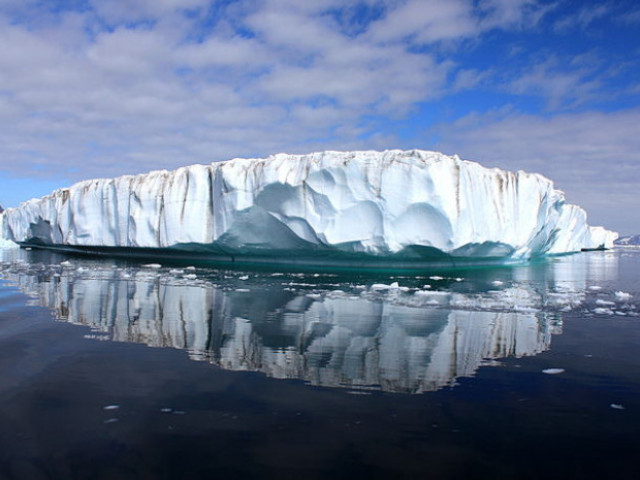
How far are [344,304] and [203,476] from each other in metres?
5.73

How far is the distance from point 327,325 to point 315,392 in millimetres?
2594

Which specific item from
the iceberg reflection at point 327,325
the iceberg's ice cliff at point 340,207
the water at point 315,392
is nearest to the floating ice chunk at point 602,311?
the water at point 315,392

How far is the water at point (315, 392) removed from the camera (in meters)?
2.64

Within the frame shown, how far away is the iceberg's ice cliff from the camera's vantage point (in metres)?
13.7

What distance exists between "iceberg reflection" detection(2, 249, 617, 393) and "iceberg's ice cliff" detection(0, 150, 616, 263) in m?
3.68

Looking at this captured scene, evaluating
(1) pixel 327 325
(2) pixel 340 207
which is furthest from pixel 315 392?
(2) pixel 340 207

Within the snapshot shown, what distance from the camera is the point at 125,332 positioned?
569cm

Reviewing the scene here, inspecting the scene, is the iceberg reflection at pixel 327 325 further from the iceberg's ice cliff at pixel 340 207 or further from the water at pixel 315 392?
the iceberg's ice cliff at pixel 340 207

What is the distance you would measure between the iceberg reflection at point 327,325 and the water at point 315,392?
0.03m

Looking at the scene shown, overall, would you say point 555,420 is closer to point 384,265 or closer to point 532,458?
point 532,458

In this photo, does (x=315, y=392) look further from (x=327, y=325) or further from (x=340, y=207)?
(x=340, y=207)

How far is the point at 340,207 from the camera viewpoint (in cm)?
1408

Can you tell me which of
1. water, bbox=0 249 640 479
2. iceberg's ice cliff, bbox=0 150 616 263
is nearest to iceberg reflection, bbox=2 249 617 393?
water, bbox=0 249 640 479

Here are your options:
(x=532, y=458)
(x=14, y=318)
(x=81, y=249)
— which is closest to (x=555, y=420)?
(x=532, y=458)
